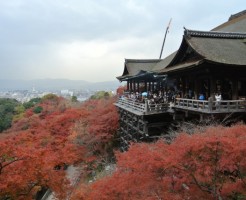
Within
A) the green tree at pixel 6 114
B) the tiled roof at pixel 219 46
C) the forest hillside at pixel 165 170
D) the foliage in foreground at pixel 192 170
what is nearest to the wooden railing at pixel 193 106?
the forest hillside at pixel 165 170

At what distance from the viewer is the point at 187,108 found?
16406 millimetres

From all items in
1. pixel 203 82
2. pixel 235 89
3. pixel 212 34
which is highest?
pixel 212 34

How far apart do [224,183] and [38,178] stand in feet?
26.9

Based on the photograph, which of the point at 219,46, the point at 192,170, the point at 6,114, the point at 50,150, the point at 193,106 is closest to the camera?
the point at 192,170

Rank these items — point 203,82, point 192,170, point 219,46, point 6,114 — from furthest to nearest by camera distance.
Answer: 1. point 6,114
2. point 203,82
3. point 219,46
4. point 192,170

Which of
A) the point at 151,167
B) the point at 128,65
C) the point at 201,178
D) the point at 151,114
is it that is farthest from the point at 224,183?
the point at 128,65

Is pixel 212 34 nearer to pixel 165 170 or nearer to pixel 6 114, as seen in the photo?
pixel 165 170

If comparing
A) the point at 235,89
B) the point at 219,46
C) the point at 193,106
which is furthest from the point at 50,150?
the point at 219,46

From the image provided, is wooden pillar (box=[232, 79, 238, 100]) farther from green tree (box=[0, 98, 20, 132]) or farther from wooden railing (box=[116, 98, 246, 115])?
green tree (box=[0, 98, 20, 132])

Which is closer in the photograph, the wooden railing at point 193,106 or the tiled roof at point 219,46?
the wooden railing at point 193,106

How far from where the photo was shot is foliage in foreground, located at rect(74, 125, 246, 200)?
30.3 ft

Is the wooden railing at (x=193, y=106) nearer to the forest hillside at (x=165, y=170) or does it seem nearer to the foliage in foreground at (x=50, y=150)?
the forest hillside at (x=165, y=170)

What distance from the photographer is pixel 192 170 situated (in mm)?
9797

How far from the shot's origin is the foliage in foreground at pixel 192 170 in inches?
364
